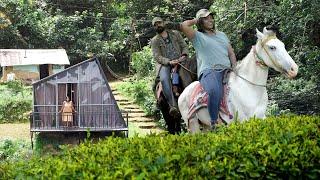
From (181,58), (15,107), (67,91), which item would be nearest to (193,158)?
(181,58)

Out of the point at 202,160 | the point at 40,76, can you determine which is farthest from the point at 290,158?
the point at 40,76

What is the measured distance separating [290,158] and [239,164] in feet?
1.45

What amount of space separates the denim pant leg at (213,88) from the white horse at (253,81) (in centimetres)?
12

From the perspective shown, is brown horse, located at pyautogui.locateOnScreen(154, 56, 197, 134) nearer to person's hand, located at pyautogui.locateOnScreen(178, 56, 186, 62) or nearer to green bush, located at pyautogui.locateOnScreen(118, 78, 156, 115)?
person's hand, located at pyautogui.locateOnScreen(178, 56, 186, 62)

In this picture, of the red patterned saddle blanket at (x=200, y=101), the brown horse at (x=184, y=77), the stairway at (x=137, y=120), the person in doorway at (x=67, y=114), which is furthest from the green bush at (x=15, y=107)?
the red patterned saddle blanket at (x=200, y=101)

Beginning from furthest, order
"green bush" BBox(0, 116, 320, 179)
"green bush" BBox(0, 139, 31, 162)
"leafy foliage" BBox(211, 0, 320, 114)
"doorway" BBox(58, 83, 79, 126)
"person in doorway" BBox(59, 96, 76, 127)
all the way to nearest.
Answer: "doorway" BBox(58, 83, 79, 126), "person in doorway" BBox(59, 96, 76, 127), "green bush" BBox(0, 139, 31, 162), "leafy foliage" BBox(211, 0, 320, 114), "green bush" BBox(0, 116, 320, 179)

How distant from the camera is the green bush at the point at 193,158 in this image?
3.15 metres

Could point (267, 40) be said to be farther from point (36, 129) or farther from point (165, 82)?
point (36, 129)

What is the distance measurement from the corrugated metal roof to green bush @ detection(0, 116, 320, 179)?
22730mm

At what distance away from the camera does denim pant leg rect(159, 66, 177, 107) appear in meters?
6.51

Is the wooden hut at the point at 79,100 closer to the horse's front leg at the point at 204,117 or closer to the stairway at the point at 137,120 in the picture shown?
the stairway at the point at 137,120

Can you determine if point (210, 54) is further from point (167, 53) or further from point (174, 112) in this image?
point (174, 112)

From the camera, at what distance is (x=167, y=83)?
6.51 metres

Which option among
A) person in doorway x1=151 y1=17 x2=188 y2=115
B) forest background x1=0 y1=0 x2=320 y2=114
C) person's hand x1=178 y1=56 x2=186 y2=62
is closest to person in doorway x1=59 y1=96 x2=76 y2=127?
forest background x1=0 y1=0 x2=320 y2=114
